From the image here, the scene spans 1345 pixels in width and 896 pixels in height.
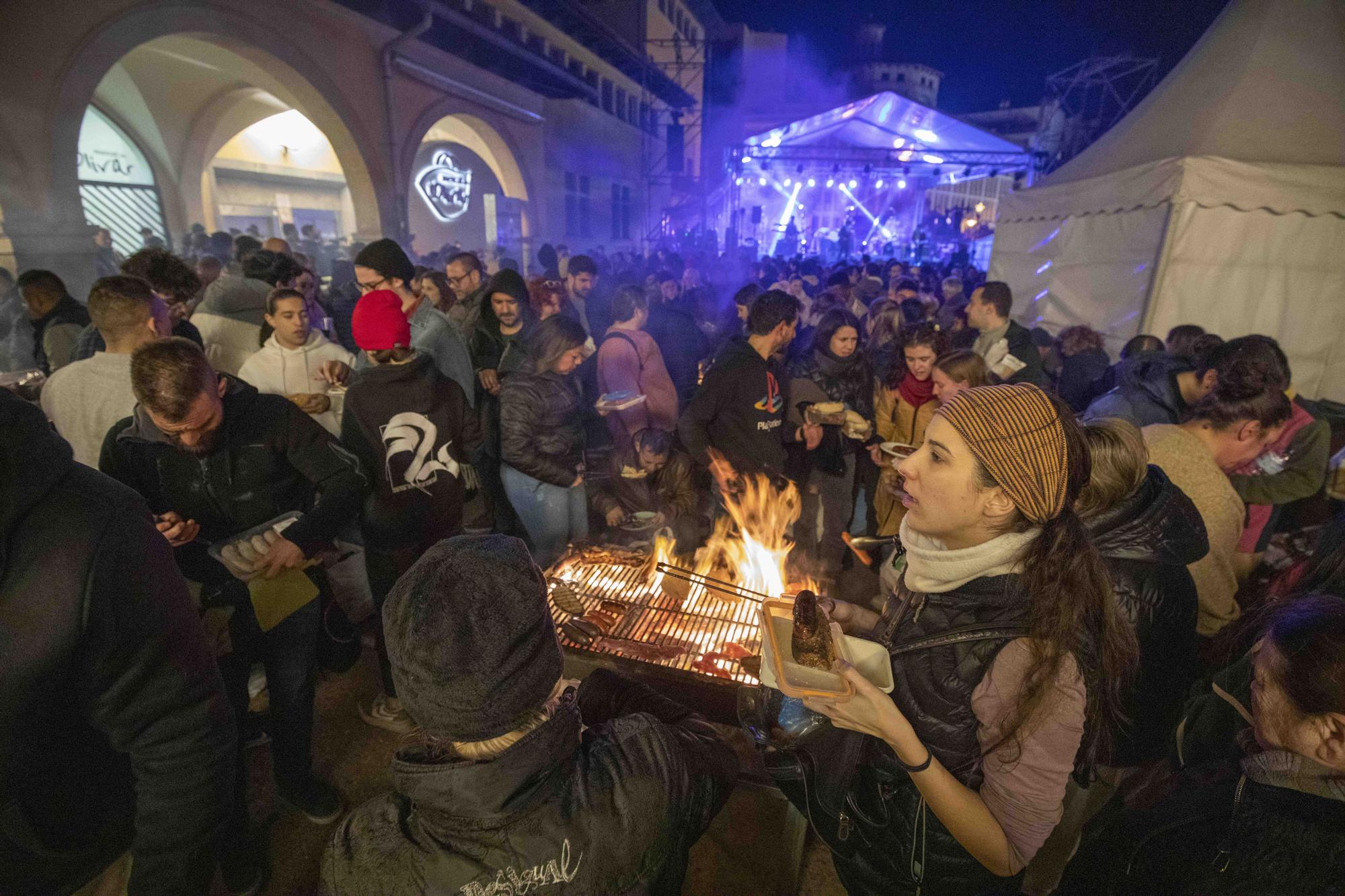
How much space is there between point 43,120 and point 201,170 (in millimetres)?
11550

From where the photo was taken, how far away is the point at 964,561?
169cm

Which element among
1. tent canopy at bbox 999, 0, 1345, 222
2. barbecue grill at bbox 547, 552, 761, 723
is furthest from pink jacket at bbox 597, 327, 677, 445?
tent canopy at bbox 999, 0, 1345, 222

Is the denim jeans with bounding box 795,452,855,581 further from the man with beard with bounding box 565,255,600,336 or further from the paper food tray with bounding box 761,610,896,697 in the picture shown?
the paper food tray with bounding box 761,610,896,697

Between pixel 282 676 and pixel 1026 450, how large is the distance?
3.37m

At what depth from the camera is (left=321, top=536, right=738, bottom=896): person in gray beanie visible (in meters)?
1.29

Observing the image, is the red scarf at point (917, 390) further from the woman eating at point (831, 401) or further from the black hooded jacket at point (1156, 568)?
the black hooded jacket at point (1156, 568)

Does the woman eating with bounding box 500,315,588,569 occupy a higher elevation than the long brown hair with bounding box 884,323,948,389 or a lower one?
lower

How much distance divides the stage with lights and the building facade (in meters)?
6.28

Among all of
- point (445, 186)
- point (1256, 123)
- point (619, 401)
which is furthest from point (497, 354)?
point (445, 186)

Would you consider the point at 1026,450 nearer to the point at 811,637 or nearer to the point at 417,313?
the point at 811,637

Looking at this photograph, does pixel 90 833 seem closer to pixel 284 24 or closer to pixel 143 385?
pixel 143 385

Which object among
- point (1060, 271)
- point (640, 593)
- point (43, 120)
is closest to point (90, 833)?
point (640, 593)

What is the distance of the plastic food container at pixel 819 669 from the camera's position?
1648 millimetres

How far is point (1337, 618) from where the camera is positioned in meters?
1.57
